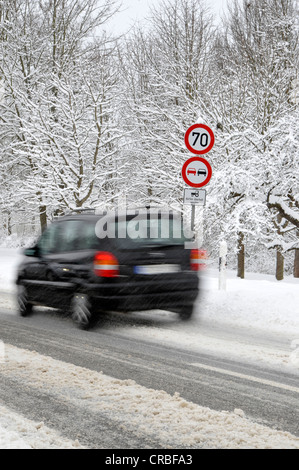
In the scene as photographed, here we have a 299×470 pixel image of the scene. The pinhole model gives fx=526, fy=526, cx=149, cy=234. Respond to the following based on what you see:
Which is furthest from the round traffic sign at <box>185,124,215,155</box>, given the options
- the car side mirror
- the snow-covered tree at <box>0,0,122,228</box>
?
the snow-covered tree at <box>0,0,122,228</box>

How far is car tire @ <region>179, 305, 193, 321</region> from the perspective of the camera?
26.0ft

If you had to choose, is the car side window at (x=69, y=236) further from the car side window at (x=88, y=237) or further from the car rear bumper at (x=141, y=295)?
the car rear bumper at (x=141, y=295)

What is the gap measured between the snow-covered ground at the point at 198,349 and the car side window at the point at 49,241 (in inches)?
69.5

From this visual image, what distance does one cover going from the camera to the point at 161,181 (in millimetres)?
19500

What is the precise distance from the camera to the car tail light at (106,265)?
23.2 ft

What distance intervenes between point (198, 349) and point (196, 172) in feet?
15.1

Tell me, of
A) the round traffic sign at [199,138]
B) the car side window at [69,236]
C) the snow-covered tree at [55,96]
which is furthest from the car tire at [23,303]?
the snow-covered tree at [55,96]

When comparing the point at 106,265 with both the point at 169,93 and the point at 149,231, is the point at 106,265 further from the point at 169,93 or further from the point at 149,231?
the point at 169,93

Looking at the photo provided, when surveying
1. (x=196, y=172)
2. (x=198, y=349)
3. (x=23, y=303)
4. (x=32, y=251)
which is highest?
(x=196, y=172)

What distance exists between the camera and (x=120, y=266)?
7.11 metres

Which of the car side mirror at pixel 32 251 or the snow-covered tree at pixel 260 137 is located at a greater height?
the snow-covered tree at pixel 260 137

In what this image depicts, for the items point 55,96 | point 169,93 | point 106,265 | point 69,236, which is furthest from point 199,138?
point 55,96

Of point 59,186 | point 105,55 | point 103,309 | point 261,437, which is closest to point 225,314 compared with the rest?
point 103,309

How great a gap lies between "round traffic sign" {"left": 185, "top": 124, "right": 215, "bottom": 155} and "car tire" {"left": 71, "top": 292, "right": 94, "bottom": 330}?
13.2 ft
